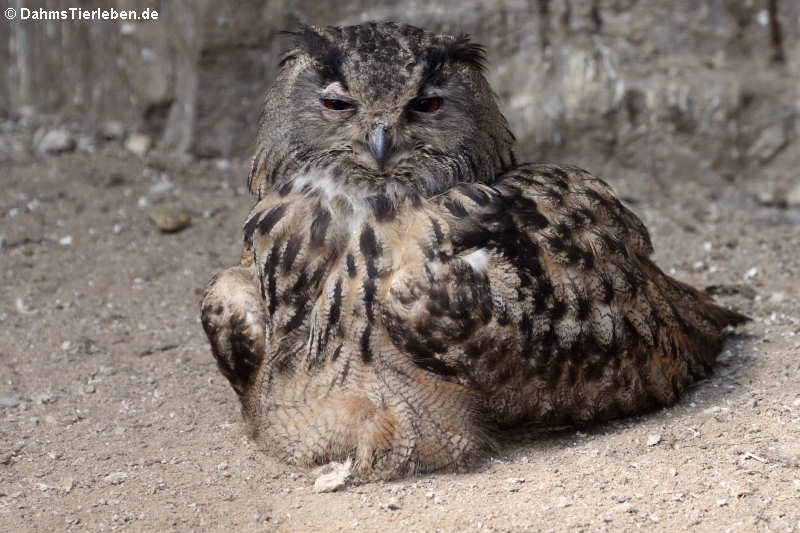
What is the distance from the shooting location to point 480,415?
133 inches

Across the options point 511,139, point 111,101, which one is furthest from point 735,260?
point 111,101

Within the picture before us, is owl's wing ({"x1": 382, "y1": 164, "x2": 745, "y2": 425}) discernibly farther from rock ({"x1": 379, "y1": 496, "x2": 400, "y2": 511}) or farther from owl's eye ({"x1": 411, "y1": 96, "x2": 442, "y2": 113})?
rock ({"x1": 379, "y1": 496, "x2": 400, "y2": 511})

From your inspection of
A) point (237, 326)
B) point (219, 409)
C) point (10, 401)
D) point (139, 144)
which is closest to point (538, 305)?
point (237, 326)

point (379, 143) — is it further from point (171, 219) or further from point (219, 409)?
point (171, 219)

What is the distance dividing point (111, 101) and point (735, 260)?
13.5 feet

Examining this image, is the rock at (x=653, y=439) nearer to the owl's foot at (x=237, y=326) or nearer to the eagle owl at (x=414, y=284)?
the eagle owl at (x=414, y=284)

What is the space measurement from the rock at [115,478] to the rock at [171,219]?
2241 mm

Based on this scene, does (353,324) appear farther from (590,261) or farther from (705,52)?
(705,52)

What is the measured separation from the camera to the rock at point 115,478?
3.44 meters

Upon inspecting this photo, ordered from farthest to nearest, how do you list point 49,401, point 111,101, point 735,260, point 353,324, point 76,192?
point 111,101 < point 76,192 < point 735,260 < point 49,401 < point 353,324

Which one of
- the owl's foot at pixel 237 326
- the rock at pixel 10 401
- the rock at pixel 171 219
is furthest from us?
the rock at pixel 171 219

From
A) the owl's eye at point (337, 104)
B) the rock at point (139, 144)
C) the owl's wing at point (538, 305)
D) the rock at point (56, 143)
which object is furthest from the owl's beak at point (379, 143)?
the rock at point (56, 143)

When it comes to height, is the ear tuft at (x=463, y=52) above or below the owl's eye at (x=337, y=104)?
above

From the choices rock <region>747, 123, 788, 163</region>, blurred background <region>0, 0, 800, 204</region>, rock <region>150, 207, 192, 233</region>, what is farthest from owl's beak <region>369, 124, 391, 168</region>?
rock <region>747, 123, 788, 163</region>
